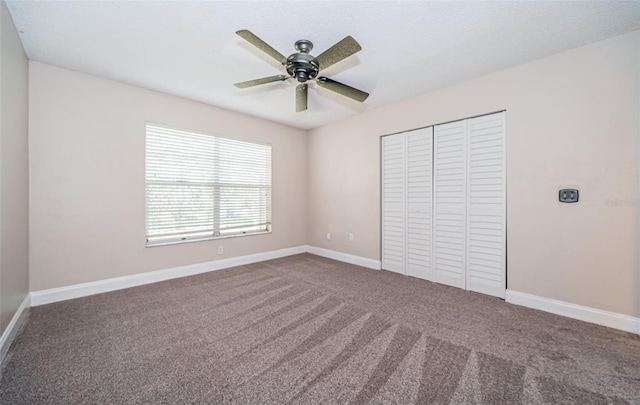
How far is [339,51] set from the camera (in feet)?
6.48

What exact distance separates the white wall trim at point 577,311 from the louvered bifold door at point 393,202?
4.71 feet

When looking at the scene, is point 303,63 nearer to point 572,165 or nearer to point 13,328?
point 572,165

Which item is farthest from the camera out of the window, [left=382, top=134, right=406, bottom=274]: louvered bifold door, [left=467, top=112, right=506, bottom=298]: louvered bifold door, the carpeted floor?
[left=382, top=134, right=406, bottom=274]: louvered bifold door

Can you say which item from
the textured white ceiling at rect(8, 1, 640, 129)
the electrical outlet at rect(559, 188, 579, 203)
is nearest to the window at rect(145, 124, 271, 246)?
the textured white ceiling at rect(8, 1, 640, 129)

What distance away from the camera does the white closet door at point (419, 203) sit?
3619 millimetres

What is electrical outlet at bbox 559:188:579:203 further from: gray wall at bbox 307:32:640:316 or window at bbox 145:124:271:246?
window at bbox 145:124:271:246

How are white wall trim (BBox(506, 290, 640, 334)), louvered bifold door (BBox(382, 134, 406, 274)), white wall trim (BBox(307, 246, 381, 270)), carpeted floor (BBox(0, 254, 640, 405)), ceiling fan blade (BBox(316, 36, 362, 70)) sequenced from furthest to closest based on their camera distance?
white wall trim (BBox(307, 246, 381, 270)), louvered bifold door (BBox(382, 134, 406, 274)), white wall trim (BBox(506, 290, 640, 334)), ceiling fan blade (BBox(316, 36, 362, 70)), carpeted floor (BBox(0, 254, 640, 405))

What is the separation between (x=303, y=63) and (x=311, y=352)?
2284mm

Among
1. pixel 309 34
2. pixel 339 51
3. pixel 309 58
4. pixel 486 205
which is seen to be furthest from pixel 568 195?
pixel 309 34

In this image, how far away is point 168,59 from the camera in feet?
8.86

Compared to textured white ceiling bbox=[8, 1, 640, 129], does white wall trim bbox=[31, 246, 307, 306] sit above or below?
below

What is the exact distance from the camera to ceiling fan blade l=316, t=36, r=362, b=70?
1.85m

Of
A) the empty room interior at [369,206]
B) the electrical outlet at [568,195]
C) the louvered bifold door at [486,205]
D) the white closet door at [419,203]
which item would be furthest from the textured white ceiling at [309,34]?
the electrical outlet at [568,195]

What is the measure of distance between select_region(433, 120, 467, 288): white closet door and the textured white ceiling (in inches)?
28.2
